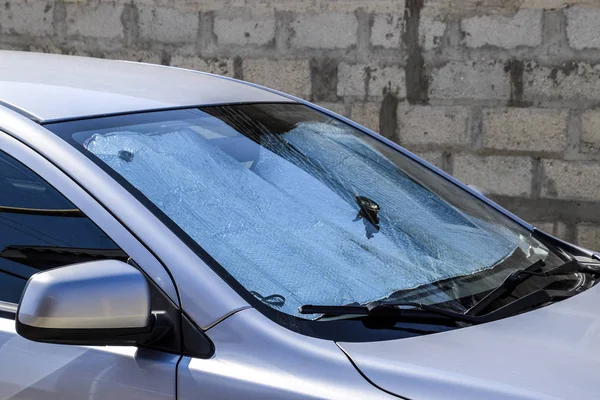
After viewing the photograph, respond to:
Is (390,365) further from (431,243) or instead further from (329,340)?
(431,243)

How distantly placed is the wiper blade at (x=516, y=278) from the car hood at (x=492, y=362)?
9 cm

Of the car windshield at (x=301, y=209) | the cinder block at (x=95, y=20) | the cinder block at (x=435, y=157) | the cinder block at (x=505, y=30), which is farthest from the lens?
the cinder block at (x=95, y=20)

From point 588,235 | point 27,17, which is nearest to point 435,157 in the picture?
point 588,235

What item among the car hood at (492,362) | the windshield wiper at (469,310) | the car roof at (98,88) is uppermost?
the car roof at (98,88)

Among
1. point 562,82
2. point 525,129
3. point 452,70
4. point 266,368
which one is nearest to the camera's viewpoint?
point 266,368

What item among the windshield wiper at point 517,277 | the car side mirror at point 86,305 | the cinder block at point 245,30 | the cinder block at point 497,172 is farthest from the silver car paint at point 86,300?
the cinder block at point 245,30

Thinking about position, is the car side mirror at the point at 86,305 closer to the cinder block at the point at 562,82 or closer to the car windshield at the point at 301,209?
the car windshield at the point at 301,209

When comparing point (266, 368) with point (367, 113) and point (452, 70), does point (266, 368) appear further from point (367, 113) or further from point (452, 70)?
point (367, 113)

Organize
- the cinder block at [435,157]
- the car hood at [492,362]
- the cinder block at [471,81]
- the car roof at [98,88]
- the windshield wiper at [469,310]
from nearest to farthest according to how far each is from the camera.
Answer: the car hood at [492,362] → the windshield wiper at [469,310] → the car roof at [98,88] → the cinder block at [471,81] → the cinder block at [435,157]

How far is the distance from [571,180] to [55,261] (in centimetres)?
407

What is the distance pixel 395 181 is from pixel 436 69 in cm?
304

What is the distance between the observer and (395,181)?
288 centimetres

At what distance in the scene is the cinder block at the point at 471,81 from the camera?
561cm

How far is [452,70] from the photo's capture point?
5.71 meters
